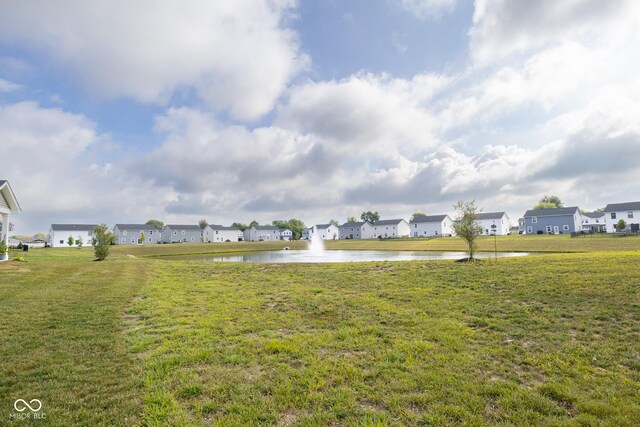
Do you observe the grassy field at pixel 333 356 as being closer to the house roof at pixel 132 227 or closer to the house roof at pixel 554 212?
the house roof at pixel 554 212

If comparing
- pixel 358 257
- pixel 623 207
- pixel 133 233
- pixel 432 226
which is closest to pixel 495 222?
pixel 432 226

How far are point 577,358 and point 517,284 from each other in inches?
299

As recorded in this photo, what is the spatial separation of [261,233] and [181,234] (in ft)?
104

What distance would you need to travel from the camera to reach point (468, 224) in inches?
941

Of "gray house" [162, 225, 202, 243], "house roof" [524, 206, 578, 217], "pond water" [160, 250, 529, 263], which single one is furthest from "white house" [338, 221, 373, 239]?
"pond water" [160, 250, 529, 263]

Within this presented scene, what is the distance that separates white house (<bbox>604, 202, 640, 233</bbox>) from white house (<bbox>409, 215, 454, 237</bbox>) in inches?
1540

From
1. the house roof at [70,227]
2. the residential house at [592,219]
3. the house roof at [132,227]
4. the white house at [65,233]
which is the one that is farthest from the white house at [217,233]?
the residential house at [592,219]

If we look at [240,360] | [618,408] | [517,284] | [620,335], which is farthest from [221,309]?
[517,284]

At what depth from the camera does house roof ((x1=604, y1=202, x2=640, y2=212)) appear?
7176 cm

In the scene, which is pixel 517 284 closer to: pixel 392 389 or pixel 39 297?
pixel 392 389

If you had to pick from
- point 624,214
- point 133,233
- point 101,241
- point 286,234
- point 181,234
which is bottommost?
point 101,241

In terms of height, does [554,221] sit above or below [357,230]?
below

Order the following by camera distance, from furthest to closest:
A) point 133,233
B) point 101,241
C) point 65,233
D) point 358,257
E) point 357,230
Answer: point 357,230 → point 133,233 → point 65,233 → point 358,257 → point 101,241

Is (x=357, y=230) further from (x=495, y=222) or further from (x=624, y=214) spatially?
(x=624, y=214)
